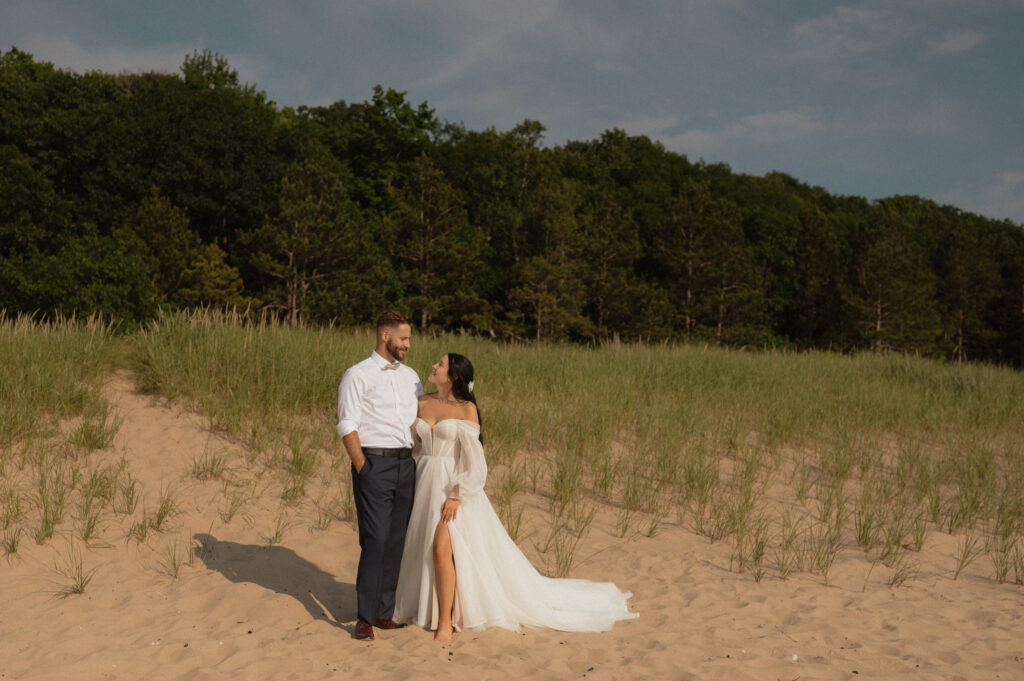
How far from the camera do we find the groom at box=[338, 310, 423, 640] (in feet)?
16.8

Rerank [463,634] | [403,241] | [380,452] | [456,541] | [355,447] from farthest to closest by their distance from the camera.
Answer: [403,241], [463,634], [456,541], [380,452], [355,447]

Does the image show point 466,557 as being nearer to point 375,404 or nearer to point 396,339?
point 375,404

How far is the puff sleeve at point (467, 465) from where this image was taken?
5.15 metres

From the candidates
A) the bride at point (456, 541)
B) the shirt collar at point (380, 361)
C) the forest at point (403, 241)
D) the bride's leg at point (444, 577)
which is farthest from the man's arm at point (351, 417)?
the forest at point (403, 241)

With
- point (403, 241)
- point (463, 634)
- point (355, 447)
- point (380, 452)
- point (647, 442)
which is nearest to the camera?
point (355, 447)

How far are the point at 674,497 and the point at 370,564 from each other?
4.90m

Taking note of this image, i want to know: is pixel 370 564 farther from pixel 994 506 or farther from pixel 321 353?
pixel 994 506

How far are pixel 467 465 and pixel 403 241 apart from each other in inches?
1156

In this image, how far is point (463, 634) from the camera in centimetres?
539

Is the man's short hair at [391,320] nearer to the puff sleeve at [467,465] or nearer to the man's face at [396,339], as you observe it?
the man's face at [396,339]

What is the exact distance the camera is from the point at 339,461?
900 cm

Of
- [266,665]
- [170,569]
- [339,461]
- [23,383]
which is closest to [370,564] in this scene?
[266,665]

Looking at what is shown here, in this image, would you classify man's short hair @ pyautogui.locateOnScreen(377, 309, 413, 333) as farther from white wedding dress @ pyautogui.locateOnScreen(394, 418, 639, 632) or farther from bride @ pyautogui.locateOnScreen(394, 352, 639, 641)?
white wedding dress @ pyautogui.locateOnScreen(394, 418, 639, 632)

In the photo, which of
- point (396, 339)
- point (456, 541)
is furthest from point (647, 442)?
point (396, 339)
